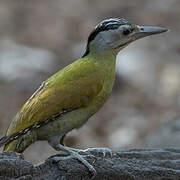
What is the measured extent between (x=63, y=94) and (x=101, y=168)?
0.73m

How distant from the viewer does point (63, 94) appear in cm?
580

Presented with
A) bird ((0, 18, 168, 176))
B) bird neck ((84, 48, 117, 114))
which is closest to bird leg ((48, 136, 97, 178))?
bird ((0, 18, 168, 176))

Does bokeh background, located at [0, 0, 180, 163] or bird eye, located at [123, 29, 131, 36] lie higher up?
bokeh background, located at [0, 0, 180, 163]

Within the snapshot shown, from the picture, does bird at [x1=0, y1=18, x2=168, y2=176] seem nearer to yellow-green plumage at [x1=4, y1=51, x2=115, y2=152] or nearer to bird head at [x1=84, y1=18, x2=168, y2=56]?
yellow-green plumage at [x1=4, y1=51, x2=115, y2=152]

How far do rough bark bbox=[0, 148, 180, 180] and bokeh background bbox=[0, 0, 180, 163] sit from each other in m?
2.44

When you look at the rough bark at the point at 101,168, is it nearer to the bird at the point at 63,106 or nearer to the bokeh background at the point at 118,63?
the bird at the point at 63,106

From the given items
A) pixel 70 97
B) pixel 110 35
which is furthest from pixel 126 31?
pixel 70 97

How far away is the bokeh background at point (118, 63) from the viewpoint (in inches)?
430

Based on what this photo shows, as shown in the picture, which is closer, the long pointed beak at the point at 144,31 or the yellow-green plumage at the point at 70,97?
the yellow-green plumage at the point at 70,97

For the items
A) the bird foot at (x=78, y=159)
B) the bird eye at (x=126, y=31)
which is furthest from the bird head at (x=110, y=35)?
the bird foot at (x=78, y=159)

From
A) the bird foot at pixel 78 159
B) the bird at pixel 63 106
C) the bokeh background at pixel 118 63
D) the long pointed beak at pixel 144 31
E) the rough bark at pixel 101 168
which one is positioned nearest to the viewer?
the rough bark at pixel 101 168

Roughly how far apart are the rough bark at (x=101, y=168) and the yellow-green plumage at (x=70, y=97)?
39 cm

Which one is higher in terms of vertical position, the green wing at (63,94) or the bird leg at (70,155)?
the green wing at (63,94)

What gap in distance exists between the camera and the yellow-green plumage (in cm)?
573
